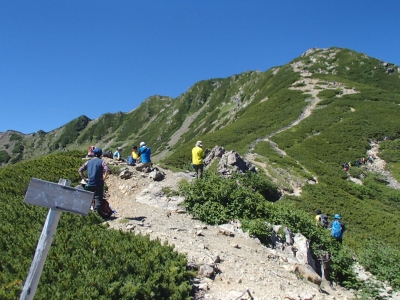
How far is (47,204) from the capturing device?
4191mm

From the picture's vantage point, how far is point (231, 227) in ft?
34.5

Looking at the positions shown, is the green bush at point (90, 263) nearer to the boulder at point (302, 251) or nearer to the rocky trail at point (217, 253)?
the rocky trail at point (217, 253)

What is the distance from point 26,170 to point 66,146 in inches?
6715

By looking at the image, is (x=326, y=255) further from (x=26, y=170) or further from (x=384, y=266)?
(x=26, y=170)

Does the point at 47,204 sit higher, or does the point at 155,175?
the point at 155,175

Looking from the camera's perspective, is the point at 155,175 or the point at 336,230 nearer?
the point at 336,230

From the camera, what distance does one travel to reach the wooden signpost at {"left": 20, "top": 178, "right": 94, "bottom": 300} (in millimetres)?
4098

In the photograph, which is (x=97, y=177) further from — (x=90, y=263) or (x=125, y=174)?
(x=125, y=174)

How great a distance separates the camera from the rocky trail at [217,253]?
6793mm

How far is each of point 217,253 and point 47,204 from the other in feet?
16.9

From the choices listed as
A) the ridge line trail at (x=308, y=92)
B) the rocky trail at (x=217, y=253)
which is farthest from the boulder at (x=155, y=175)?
the ridge line trail at (x=308, y=92)

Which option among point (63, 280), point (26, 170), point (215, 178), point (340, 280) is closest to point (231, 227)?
point (215, 178)

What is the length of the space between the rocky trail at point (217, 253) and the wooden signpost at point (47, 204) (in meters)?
3.21

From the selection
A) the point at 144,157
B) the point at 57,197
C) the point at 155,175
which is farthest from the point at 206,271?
the point at 144,157
